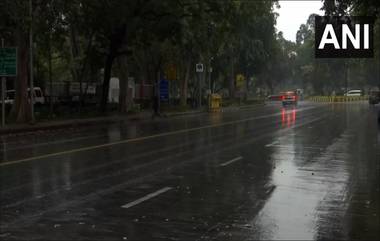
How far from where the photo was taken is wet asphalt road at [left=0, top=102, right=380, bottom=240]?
319 inches

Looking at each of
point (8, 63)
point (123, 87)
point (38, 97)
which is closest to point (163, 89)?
point (123, 87)

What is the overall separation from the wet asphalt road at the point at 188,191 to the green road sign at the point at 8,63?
9.08 metres

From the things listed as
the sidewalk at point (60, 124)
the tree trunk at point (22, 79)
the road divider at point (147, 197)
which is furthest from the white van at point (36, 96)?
the road divider at point (147, 197)

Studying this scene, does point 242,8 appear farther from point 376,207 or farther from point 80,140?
point 376,207

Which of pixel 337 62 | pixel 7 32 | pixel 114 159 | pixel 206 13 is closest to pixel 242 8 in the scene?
pixel 206 13

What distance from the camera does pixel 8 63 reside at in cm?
2842

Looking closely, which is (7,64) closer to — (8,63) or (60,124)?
(8,63)

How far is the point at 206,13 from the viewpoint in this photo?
39.6 metres

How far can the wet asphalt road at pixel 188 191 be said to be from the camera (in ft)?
26.6

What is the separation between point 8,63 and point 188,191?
63.8ft

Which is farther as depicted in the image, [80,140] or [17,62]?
[17,62]

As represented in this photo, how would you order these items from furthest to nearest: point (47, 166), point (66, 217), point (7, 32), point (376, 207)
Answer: point (7, 32) → point (47, 166) → point (376, 207) → point (66, 217)

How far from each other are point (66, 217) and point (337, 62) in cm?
10668

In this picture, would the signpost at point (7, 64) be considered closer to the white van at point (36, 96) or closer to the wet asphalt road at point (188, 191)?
the wet asphalt road at point (188, 191)
